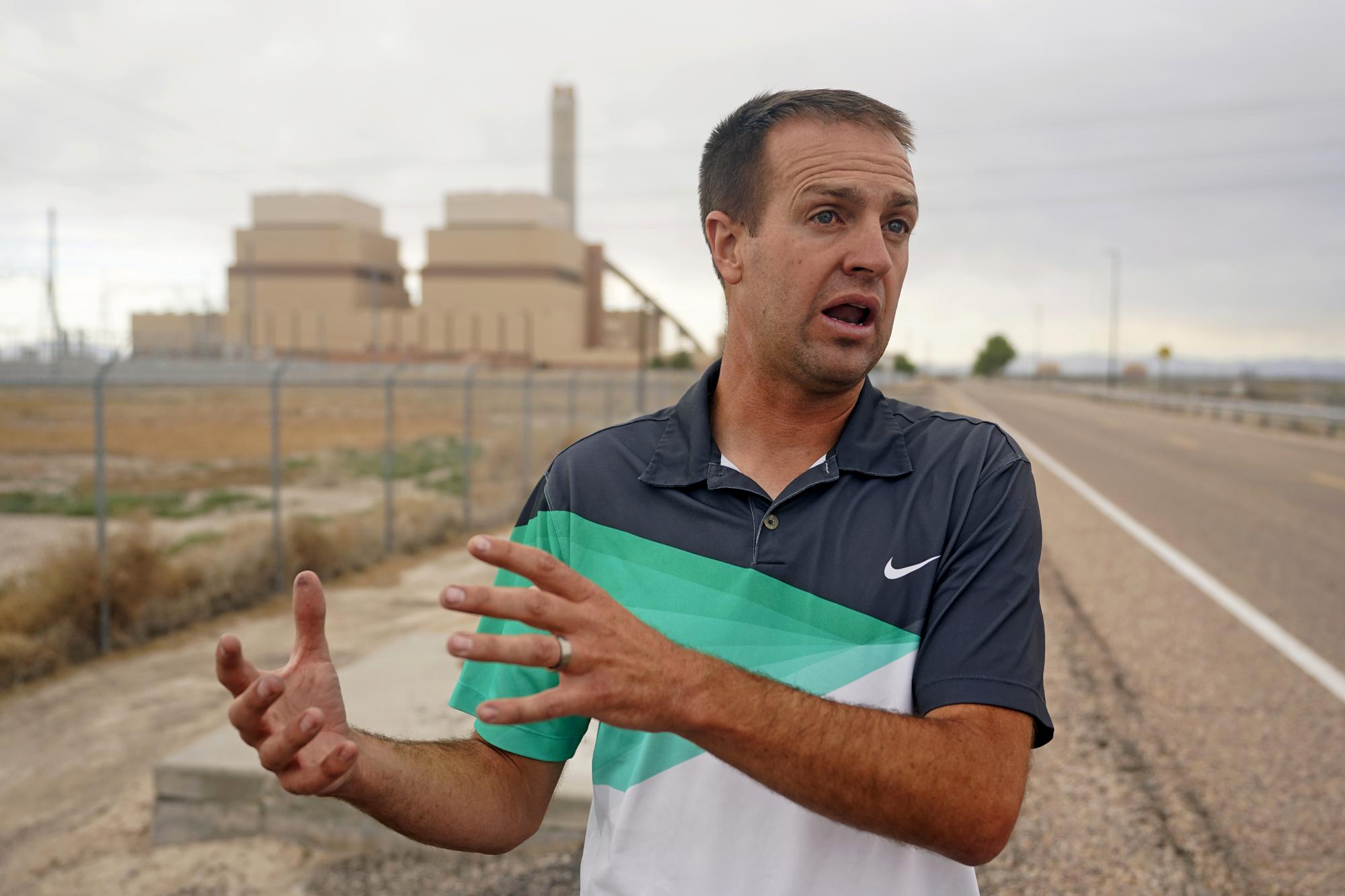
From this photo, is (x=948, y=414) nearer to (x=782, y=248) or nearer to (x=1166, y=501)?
(x=782, y=248)

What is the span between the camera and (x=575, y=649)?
4.12 feet

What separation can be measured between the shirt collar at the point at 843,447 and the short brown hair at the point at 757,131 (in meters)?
0.39

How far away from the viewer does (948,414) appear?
1957mm

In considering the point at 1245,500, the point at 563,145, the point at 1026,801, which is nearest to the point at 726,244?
the point at 1026,801

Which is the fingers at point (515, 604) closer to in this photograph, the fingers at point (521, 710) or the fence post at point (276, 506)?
the fingers at point (521, 710)

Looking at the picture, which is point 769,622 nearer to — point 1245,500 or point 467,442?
point 467,442

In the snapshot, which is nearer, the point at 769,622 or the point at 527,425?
the point at 769,622

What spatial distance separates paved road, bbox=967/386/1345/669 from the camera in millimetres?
7918

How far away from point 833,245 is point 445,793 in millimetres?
1115

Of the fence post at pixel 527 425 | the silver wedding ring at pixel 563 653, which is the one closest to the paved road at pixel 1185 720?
the silver wedding ring at pixel 563 653

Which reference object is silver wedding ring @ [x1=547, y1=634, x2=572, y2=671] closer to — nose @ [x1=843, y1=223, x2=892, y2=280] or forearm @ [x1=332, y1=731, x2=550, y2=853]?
forearm @ [x1=332, y1=731, x2=550, y2=853]

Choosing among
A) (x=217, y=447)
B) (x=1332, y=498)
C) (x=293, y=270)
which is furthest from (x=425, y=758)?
(x=293, y=270)

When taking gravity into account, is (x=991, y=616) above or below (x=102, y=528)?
above

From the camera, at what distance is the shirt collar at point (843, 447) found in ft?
5.87
